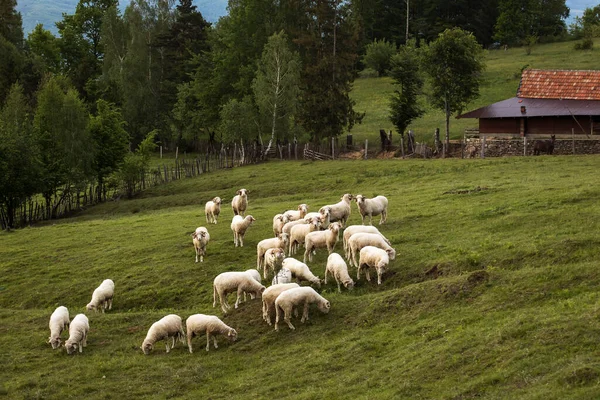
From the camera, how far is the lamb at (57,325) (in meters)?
20.6

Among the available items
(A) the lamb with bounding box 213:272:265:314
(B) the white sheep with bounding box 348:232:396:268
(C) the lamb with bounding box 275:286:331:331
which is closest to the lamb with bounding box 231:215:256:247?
(B) the white sheep with bounding box 348:232:396:268

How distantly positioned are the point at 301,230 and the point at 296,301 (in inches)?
250

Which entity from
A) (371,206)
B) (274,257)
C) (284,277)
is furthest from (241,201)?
(284,277)

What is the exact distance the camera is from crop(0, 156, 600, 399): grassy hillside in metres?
15.5

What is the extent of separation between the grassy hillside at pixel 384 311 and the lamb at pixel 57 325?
0.27 metres

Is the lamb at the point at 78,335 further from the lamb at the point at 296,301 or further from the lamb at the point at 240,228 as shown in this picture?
the lamb at the point at 240,228

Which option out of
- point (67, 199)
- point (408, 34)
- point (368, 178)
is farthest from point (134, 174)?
point (408, 34)

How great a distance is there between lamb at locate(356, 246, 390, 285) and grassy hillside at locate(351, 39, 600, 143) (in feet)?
136

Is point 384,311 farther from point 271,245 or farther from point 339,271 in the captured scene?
point 271,245

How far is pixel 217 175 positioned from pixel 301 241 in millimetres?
31493

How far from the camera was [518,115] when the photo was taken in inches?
2116

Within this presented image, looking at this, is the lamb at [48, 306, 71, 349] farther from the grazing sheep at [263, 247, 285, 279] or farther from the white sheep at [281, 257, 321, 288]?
the white sheep at [281, 257, 321, 288]

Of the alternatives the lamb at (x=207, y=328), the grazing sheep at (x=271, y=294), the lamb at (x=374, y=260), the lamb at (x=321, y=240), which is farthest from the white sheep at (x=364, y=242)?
the lamb at (x=207, y=328)

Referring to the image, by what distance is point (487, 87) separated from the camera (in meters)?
78.8
